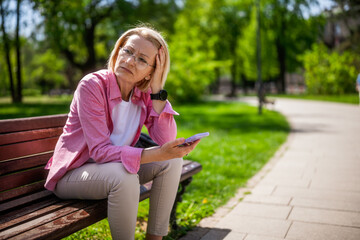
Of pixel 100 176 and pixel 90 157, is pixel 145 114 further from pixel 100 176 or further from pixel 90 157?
pixel 100 176

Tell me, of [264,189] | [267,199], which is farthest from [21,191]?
[264,189]

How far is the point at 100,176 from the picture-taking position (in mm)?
2314

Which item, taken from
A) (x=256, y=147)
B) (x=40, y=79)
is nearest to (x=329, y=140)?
(x=256, y=147)

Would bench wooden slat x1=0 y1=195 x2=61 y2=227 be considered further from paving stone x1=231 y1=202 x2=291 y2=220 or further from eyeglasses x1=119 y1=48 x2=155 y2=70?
paving stone x1=231 y1=202 x2=291 y2=220

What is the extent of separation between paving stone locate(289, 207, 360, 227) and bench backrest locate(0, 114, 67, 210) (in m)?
2.23

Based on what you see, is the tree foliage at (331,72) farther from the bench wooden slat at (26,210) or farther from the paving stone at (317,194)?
the bench wooden slat at (26,210)

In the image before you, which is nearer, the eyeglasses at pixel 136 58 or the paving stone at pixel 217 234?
the eyeglasses at pixel 136 58

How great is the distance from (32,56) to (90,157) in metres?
69.7

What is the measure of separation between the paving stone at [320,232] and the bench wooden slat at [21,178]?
198 centimetres

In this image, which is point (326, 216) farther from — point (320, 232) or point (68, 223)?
point (68, 223)

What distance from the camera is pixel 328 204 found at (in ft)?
12.9

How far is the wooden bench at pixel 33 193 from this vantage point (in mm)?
2055

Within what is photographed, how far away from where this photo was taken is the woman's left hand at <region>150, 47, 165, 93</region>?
110 inches

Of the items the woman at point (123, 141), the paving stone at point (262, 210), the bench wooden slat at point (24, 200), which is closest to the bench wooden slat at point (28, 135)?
the woman at point (123, 141)
